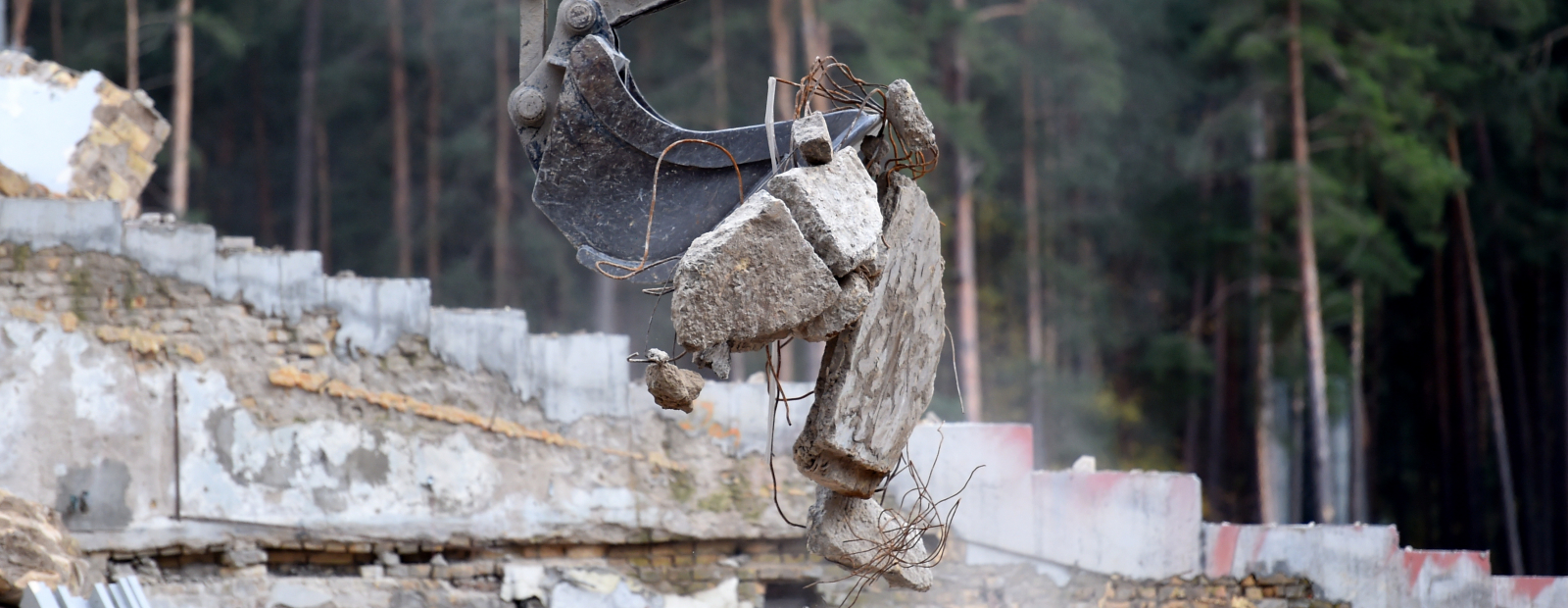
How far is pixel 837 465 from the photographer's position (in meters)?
4.59

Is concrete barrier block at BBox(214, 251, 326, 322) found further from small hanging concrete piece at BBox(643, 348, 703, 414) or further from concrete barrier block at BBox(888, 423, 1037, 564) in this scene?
small hanging concrete piece at BBox(643, 348, 703, 414)

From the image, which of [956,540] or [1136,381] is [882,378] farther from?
[1136,381]

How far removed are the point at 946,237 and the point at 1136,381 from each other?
480cm

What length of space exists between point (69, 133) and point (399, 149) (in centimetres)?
1041

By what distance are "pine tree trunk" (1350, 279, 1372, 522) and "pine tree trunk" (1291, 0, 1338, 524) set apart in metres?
3.49

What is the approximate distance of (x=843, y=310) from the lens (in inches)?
167

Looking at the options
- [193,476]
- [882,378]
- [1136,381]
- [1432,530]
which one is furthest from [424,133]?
[882,378]

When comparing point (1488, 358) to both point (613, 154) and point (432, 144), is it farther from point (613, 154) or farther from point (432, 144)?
point (613, 154)

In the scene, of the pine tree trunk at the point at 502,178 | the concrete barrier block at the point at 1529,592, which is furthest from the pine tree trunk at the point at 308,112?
the concrete barrier block at the point at 1529,592

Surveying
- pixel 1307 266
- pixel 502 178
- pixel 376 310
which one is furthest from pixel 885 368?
pixel 502 178

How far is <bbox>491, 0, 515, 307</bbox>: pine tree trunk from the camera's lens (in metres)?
17.5

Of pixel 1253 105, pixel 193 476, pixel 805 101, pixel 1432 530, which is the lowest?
pixel 1432 530

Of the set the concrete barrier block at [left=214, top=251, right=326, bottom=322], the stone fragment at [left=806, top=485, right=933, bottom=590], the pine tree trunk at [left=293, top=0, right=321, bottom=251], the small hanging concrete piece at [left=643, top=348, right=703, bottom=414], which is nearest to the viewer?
the small hanging concrete piece at [left=643, top=348, right=703, bottom=414]

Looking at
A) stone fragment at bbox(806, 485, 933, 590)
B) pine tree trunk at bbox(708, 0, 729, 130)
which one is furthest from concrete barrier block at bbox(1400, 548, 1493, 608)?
pine tree trunk at bbox(708, 0, 729, 130)
